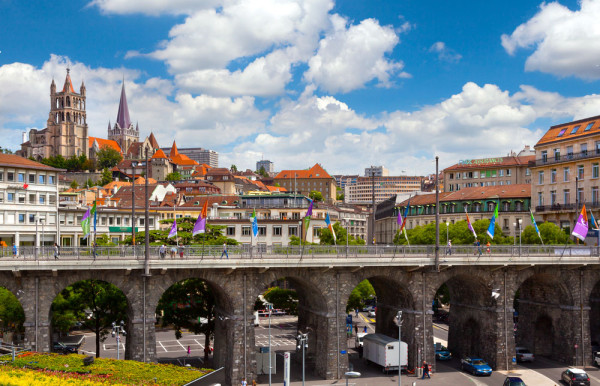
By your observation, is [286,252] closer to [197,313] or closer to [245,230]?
[197,313]

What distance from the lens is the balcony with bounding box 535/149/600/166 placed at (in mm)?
78812

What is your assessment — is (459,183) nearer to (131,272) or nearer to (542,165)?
(542,165)

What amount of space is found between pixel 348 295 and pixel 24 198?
2064 inches

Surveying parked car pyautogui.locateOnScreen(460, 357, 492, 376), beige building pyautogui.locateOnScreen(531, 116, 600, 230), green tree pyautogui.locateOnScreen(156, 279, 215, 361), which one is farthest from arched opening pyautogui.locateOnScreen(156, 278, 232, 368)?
beige building pyautogui.locateOnScreen(531, 116, 600, 230)

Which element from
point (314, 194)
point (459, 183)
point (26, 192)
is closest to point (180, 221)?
point (26, 192)

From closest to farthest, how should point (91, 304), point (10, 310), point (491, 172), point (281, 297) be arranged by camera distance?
1. point (10, 310)
2. point (91, 304)
3. point (281, 297)
4. point (491, 172)

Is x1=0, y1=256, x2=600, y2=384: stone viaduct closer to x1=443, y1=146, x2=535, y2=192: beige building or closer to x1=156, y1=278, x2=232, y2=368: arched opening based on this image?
x1=156, y1=278, x2=232, y2=368: arched opening

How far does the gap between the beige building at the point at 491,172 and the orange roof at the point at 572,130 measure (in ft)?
142

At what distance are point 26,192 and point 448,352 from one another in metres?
59.8

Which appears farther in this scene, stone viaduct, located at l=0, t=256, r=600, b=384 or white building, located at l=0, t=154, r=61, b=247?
white building, located at l=0, t=154, r=61, b=247

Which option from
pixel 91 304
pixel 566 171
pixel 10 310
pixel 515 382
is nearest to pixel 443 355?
pixel 515 382

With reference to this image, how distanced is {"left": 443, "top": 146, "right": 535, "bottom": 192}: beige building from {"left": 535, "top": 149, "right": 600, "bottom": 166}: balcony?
4460cm

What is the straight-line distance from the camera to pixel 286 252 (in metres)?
50.9

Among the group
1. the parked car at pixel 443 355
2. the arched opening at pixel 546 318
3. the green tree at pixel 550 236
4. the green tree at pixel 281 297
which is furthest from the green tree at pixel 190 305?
the green tree at pixel 550 236
